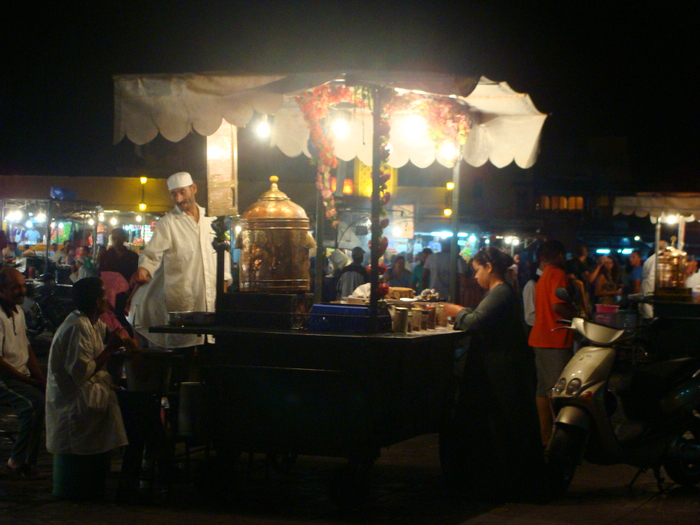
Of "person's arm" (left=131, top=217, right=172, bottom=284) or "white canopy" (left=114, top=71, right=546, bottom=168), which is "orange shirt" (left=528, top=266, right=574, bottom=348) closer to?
"white canopy" (left=114, top=71, right=546, bottom=168)

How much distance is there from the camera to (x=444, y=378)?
6391mm

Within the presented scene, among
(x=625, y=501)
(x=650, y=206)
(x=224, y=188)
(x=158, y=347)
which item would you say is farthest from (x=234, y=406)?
(x=650, y=206)

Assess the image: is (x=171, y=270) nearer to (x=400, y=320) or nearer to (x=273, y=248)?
(x=273, y=248)

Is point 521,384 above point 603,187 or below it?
below

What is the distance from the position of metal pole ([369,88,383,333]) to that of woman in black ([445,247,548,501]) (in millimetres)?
912

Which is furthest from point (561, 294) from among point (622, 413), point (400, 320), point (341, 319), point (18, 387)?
point (18, 387)

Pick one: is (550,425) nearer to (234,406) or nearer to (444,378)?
(444,378)

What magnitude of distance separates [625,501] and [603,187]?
133 feet

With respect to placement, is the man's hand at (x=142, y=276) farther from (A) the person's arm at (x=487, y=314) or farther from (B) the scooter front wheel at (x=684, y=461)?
(B) the scooter front wheel at (x=684, y=461)

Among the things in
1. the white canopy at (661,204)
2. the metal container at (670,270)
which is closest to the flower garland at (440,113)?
the metal container at (670,270)

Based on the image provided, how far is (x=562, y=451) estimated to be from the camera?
19.9 ft

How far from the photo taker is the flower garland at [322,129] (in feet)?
23.4

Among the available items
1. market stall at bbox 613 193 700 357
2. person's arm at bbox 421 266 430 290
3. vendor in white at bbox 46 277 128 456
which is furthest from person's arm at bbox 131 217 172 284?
person's arm at bbox 421 266 430 290

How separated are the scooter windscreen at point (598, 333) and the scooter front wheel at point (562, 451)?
0.76m
